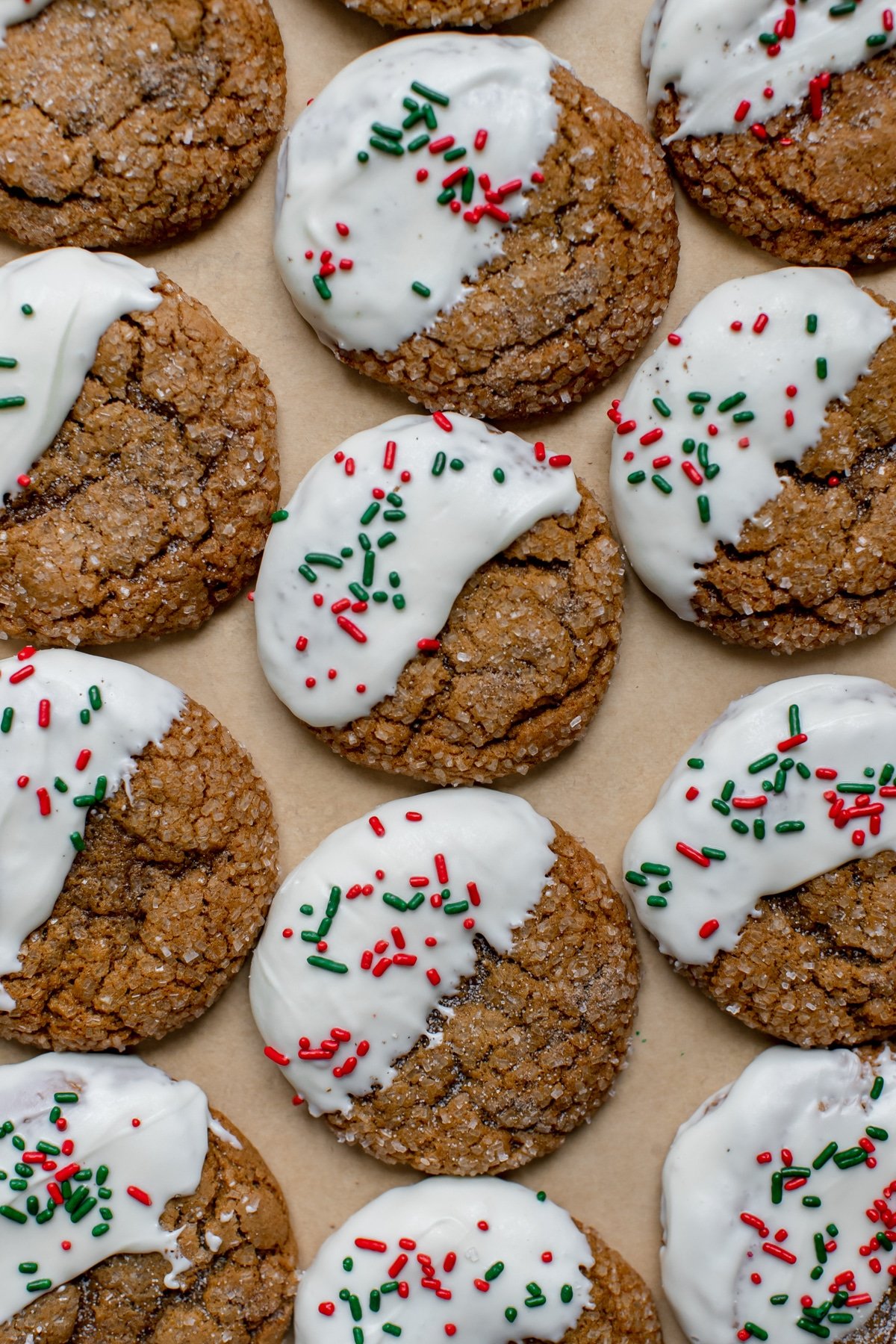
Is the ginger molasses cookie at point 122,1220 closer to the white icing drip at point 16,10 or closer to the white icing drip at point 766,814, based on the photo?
the white icing drip at point 766,814

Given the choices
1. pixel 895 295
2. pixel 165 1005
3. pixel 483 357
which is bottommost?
pixel 165 1005

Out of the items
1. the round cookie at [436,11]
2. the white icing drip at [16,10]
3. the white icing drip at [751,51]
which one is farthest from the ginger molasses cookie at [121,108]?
the white icing drip at [751,51]

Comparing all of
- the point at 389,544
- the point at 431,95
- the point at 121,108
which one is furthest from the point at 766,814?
the point at 121,108

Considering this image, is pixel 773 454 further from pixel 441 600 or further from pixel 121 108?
pixel 121 108

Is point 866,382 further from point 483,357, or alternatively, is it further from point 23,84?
point 23,84

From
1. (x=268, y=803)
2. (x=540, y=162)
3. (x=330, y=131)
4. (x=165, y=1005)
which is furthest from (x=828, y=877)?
(x=330, y=131)

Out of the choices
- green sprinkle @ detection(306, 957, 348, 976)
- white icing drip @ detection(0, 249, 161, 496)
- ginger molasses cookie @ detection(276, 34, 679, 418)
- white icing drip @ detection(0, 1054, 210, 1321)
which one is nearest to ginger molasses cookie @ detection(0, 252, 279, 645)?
white icing drip @ detection(0, 249, 161, 496)
